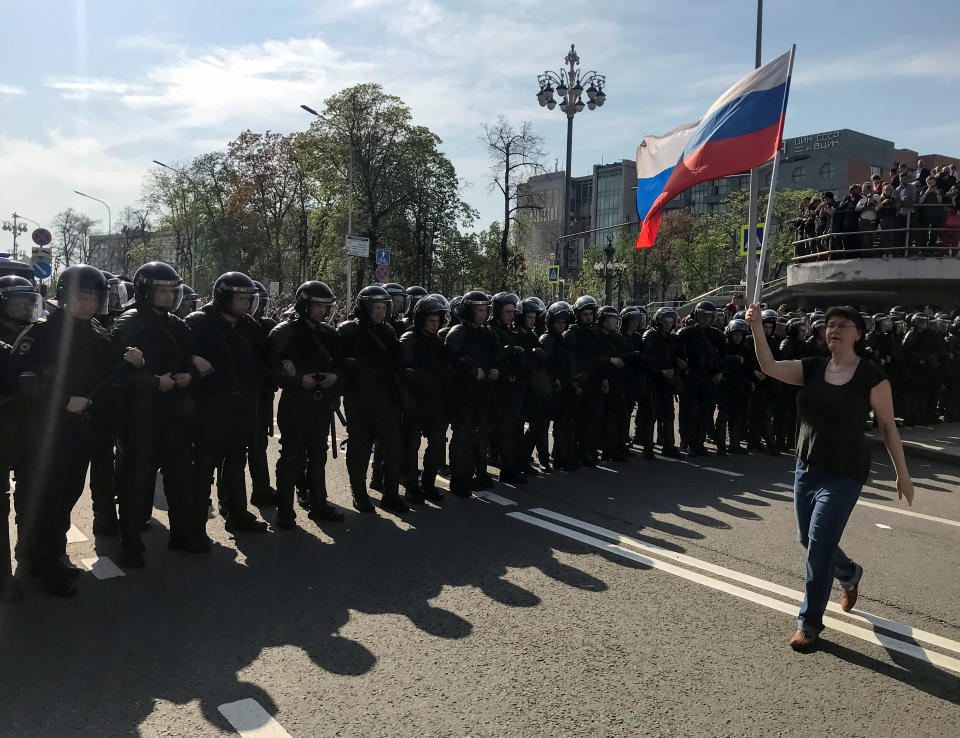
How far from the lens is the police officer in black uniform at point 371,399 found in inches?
276

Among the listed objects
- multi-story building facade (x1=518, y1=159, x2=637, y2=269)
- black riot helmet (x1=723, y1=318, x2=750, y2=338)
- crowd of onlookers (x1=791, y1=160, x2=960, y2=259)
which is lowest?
black riot helmet (x1=723, y1=318, x2=750, y2=338)

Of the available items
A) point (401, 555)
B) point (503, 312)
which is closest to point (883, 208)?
point (503, 312)

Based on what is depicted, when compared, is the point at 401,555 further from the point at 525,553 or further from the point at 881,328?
the point at 881,328

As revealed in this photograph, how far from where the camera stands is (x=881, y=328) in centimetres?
1316

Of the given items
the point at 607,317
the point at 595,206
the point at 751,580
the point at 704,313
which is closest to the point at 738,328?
the point at 704,313

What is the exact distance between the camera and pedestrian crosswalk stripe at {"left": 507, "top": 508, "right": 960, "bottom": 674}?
4.20 m

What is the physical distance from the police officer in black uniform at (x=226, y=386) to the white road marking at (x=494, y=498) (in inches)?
88.9

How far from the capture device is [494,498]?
7.65m

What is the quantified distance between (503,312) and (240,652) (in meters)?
5.06

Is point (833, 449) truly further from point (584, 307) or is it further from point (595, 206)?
point (595, 206)

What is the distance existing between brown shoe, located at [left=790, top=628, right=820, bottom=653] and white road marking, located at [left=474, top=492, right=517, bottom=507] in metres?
3.47

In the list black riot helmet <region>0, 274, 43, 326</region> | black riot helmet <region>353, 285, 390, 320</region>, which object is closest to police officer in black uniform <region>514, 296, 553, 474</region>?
black riot helmet <region>353, 285, 390, 320</region>

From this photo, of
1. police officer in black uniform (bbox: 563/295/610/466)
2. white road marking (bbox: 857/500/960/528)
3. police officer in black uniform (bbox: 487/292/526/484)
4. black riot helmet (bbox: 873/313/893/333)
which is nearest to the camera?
white road marking (bbox: 857/500/960/528)

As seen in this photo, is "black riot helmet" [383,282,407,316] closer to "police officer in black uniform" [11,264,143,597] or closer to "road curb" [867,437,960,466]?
"police officer in black uniform" [11,264,143,597]
